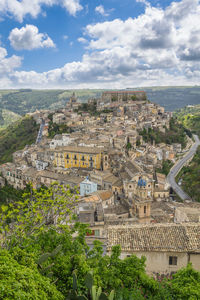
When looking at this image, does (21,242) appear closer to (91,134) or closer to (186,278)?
(186,278)

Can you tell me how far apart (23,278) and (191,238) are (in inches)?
557

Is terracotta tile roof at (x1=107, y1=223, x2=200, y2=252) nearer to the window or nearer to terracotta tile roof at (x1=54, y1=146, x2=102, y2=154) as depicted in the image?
the window

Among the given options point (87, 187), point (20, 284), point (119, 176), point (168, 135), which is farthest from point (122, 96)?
point (20, 284)

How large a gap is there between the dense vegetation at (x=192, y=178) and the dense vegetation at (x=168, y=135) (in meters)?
17.1

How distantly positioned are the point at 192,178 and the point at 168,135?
37.5 m

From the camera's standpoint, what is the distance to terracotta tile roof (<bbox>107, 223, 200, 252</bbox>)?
17.6 meters

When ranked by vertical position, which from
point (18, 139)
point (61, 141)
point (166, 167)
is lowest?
point (166, 167)

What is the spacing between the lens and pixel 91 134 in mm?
82375

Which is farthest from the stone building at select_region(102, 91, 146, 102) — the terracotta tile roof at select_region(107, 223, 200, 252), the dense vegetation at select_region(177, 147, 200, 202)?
the terracotta tile roof at select_region(107, 223, 200, 252)

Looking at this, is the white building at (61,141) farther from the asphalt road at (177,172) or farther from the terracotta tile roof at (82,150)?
the asphalt road at (177,172)

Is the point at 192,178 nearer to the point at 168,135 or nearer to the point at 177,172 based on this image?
the point at 177,172

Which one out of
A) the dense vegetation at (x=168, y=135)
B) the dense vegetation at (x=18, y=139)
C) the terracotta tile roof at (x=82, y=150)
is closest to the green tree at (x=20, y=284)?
the terracotta tile roof at (x=82, y=150)

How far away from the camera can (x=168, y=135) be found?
354 feet

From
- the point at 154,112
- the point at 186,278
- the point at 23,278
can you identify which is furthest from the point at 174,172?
the point at 23,278
